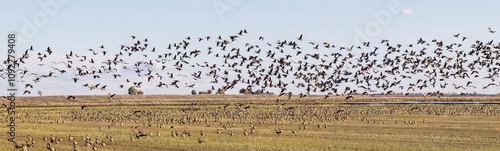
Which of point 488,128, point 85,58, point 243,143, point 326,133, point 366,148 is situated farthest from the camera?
point 488,128

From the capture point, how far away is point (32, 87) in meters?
40.7

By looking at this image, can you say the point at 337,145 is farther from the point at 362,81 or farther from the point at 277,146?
the point at 362,81

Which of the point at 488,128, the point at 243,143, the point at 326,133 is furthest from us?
the point at 488,128

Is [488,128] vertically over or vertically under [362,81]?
under

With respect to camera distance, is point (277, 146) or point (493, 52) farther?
point (493, 52)

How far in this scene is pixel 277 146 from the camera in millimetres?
33531

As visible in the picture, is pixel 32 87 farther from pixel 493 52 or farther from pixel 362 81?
pixel 493 52

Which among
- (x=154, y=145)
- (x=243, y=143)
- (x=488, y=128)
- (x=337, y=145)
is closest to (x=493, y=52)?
(x=488, y=128)

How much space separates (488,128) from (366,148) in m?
18.3

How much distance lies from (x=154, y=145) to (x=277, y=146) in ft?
22.4

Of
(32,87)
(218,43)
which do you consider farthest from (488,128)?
(32,87)

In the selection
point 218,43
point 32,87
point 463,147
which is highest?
point 218,43

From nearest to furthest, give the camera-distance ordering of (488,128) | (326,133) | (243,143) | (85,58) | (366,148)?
(366,148) → (243,143) → (85,58) → (326,133) → (488,128)

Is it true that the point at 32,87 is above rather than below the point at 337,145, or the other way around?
above
